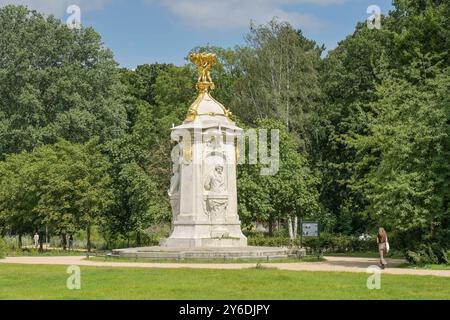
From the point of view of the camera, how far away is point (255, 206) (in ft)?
144

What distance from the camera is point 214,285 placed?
61.4 feet

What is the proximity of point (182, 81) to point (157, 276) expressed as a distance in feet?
157

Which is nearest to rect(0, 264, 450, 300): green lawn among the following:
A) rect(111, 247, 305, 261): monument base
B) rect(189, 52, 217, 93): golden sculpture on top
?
rect(111, 247, 305, 261): monument base

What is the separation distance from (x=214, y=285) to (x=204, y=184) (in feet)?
48.5

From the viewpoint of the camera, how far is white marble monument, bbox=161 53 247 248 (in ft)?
108

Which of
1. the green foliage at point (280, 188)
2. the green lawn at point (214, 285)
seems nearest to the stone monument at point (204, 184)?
the green lawn at point (214, 285)

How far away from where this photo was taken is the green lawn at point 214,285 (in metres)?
16.6

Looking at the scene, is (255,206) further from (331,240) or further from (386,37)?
(386,37)

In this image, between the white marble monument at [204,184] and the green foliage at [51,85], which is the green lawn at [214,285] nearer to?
the white marble monument at [204,184]

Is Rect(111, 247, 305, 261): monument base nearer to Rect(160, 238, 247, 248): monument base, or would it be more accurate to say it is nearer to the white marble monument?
Rect(160, 238, 247, 248): monument base

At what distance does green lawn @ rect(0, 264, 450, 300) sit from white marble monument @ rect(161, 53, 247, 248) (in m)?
9.01

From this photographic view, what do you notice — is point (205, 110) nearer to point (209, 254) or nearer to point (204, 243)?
point (204, 243)

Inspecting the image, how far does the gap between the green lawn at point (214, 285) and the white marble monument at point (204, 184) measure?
9.01 metres
